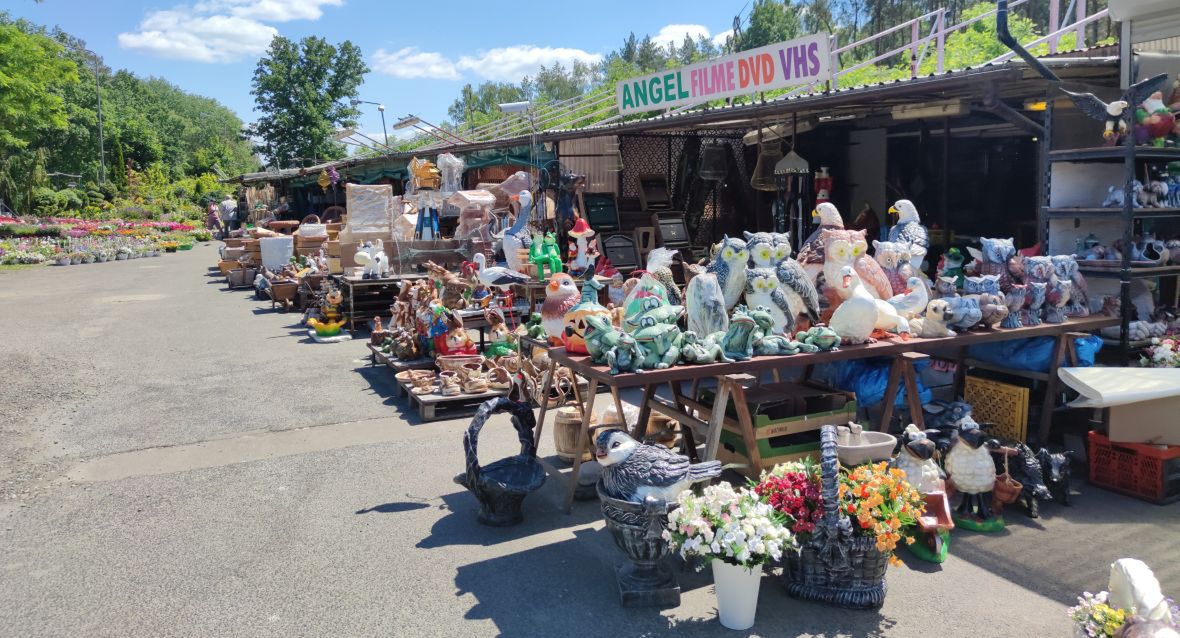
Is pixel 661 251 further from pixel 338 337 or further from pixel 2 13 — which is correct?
pixel 2 13

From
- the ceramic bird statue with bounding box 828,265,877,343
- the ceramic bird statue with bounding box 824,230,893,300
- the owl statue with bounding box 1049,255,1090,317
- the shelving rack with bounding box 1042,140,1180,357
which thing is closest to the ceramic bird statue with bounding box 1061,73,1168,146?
the shelving rack with bounding box 1042,140,1180,357

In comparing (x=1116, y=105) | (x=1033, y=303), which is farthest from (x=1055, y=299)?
(x=1116, y=105)

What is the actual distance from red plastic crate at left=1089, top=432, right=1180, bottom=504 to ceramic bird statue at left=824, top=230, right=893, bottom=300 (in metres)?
1.55

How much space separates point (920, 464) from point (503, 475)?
226 cm

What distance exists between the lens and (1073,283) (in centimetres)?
566


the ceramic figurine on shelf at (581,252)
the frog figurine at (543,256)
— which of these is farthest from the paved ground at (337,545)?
the ceramic figurine on shelf at (581,252)

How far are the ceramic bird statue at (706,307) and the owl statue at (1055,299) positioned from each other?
7.68 ft

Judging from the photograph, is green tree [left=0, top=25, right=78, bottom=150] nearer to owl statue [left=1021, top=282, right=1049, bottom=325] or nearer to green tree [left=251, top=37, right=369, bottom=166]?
green tree [left=251, top=37, right=369, bottom=166]

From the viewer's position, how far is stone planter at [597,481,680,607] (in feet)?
11.8

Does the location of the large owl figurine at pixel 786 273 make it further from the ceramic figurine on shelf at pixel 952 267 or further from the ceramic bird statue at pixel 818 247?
the ceramic figurine on shelf at pixel 952 267

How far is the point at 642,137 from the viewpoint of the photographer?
41.2ft

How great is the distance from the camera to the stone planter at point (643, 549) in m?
3.60

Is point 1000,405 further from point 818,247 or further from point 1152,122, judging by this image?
point 1152,122

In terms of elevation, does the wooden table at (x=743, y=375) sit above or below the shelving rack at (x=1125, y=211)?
below
